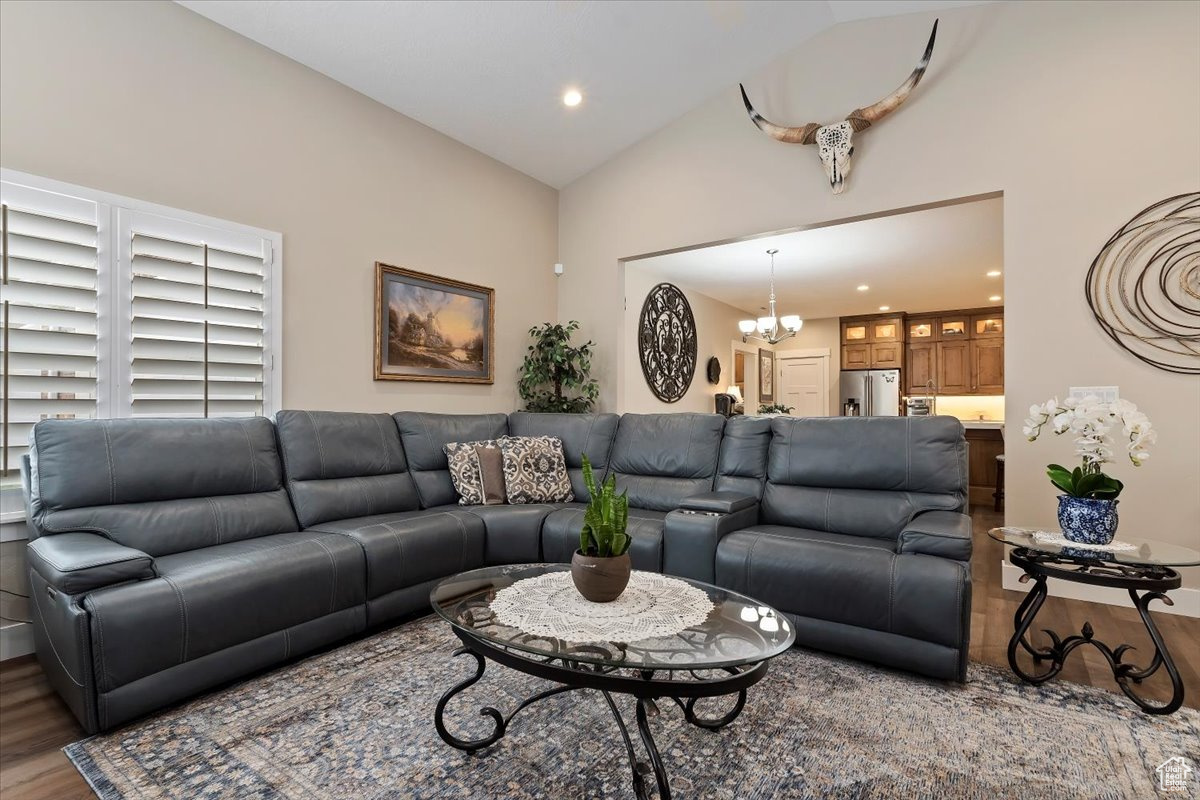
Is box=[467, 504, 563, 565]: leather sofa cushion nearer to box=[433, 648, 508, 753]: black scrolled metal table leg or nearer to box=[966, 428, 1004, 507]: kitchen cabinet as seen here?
box=[433, 648, 508, 753]: black scrolled metal table leg

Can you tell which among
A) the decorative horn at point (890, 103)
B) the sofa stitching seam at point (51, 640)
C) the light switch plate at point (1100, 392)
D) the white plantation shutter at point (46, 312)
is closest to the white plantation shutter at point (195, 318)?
the white plantation shutter at point (46, 312)

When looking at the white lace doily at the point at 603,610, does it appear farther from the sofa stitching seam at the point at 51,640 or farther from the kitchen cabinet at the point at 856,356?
the kitchen cabinet at the point at 856,356

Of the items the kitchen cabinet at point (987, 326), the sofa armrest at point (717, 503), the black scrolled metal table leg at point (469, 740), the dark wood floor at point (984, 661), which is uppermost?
the kitchen cabinet at point (987, 326)

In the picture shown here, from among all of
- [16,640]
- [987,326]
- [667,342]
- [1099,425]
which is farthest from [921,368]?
[16,640]

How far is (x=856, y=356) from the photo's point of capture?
29.5 feet

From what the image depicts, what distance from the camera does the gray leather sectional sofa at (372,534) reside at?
201 cm

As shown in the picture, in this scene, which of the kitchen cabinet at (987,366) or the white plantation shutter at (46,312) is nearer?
the white plantation shutter at (46,312)

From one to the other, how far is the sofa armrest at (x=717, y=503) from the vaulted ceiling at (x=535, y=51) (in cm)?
290

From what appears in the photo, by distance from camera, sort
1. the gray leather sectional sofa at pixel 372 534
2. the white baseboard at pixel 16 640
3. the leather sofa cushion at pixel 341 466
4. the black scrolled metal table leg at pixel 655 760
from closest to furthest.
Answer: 1. the black scrolled metal table leg at pixel 655 760
2. the gray leather sectional sofa at pixel 372 534
3. the white baseboard at pixel 16 640
4. the leather sofa cushion at pixel 341 466

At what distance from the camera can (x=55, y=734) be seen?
6.32ft

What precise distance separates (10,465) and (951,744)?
377 centimetres

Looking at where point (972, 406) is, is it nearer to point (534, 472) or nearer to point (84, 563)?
point (534, 472)

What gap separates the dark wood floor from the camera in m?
1.70

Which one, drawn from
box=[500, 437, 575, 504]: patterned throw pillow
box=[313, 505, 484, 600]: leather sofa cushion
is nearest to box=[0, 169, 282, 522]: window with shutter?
box=[313, 505, 484, 600]: leather sofa cushion
